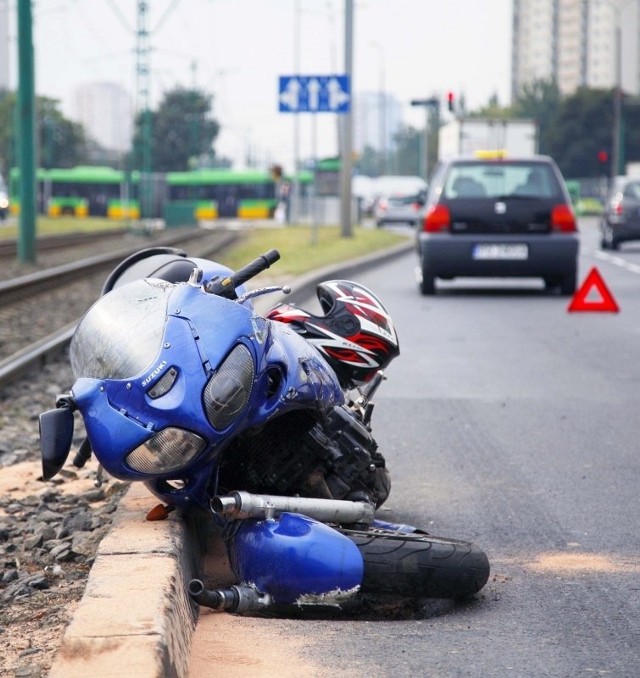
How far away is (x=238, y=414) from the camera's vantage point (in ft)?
13.3

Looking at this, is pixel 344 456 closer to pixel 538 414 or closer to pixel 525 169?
pixel 538 414

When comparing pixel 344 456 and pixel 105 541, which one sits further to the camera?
pixel 344 456

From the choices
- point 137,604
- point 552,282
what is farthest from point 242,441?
point 552,282

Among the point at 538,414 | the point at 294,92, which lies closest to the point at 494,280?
the point at 294,92

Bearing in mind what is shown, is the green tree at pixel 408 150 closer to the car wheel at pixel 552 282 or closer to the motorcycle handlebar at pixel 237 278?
the car wheel at pixel 552 282

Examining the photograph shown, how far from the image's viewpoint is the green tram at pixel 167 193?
7838cm

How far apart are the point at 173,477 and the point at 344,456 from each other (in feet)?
2.42

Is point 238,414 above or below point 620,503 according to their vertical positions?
above

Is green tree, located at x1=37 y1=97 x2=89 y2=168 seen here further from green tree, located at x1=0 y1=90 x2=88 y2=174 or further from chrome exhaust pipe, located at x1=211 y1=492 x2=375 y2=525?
chrome exhaust pipe, located at x1=211 y1=492 x2=375 y2=525

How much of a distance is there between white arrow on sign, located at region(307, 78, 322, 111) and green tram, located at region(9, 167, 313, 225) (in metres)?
49.4

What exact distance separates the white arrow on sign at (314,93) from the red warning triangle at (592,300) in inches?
490

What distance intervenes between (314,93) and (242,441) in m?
23.1

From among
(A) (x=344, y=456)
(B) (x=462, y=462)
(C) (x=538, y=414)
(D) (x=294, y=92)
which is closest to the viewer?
(A) (x=344, y=456)

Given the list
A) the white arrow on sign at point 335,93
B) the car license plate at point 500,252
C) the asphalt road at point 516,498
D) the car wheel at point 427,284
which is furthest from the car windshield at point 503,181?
the white arrow on sign at point 335,93
